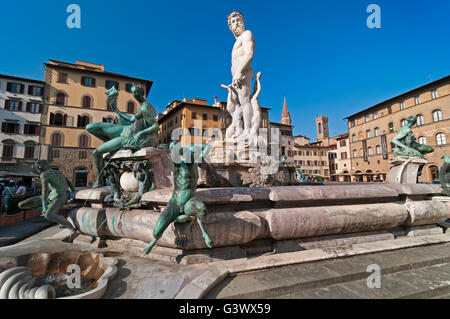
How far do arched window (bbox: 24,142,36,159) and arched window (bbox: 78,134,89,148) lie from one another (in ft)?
17.5

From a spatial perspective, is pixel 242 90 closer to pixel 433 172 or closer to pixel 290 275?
pixel 290 275

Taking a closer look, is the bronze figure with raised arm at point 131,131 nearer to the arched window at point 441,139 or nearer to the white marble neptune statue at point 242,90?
the white marble neptune statue at point 242,90

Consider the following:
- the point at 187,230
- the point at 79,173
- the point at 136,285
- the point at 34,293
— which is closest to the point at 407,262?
the point at 187,230

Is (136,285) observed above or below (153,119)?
below

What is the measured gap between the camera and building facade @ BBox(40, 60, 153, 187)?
2867cm

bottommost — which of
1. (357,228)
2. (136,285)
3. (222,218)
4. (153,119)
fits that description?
(136,285)

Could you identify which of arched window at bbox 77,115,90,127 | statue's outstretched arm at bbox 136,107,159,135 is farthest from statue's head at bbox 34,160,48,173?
arched window at bbox 77,115,90,127

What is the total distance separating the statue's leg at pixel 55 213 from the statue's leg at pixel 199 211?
237cm

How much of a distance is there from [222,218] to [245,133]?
374 cm

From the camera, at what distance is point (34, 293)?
70.5 inches

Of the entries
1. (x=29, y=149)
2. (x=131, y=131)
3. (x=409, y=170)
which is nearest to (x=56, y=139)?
(x=29, y=149)

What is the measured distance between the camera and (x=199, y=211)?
2.31 meters

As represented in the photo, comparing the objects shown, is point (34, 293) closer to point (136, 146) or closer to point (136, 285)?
point (136, 285)

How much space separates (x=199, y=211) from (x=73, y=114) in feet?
114
